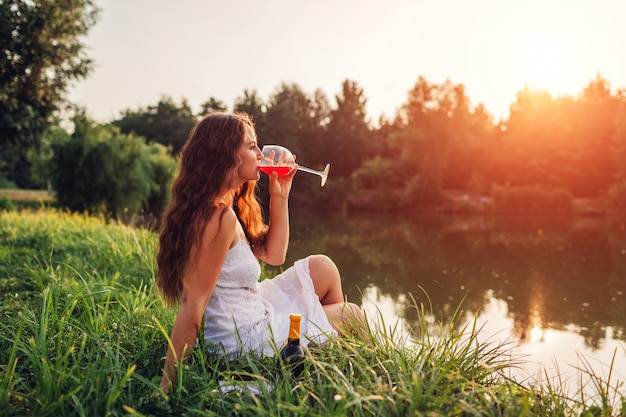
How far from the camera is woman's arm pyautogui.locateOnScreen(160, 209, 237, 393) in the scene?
2.18m

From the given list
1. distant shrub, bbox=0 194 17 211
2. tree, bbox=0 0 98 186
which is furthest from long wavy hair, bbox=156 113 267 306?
distant shrub, bbox=0 194 17 211

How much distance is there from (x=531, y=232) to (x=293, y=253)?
8.95 m

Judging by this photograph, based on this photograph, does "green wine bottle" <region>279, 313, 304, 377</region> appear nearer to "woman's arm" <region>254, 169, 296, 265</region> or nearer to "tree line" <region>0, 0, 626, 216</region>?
"woman's arm" <region>254, 169, 296, 265</region>

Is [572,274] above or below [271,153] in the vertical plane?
below

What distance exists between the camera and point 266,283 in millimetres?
2787

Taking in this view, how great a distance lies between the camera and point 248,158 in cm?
247

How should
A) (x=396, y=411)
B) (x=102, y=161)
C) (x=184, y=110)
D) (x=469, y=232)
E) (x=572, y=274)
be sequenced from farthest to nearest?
(x=184, y=110)
(x=469, y=232)
(x=102, y=161)
(x=572, y=274)
(x=396, y=411)

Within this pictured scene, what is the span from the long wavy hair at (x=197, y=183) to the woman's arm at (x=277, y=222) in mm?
332

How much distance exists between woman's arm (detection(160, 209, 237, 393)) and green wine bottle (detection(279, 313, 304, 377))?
371 millimetres

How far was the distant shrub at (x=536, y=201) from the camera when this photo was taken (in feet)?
76.6

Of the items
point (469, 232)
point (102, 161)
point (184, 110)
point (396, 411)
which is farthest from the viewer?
point (184, 110)

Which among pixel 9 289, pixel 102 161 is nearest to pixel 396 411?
pixel 9 289

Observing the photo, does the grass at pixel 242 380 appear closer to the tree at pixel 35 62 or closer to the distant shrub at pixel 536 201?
the tree at pixel 35 62

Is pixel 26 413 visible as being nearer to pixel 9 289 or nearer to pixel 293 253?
pixel 9 289
